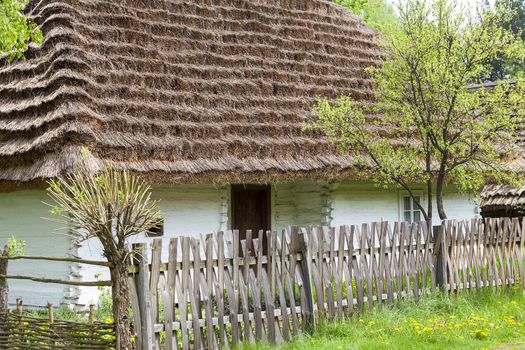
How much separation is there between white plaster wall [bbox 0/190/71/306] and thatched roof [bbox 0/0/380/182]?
881 millimetres

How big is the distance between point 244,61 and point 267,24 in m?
1.68

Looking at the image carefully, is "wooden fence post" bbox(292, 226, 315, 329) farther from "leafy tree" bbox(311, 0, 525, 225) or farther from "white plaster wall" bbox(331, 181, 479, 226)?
"white plaster wall" bbox(331, 181, 479, 226)

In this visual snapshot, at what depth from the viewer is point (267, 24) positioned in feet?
51.3

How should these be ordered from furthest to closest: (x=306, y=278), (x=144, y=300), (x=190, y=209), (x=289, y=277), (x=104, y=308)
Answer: (x=190, y=209) → (x=104, y=308) → (x=306, y=278) → (x=289, y=277) → (x=144, y=300)

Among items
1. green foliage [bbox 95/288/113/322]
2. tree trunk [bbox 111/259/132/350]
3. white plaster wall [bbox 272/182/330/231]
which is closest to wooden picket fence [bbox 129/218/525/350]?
tree trunk [bbox 111/259/132/350]

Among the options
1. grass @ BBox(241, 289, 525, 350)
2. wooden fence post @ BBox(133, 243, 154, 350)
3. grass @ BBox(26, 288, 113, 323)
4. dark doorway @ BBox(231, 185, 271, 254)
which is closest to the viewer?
wooden fence post @ BBox(133, 243, 154, 350)

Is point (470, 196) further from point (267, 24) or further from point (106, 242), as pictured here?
point (106, 242)

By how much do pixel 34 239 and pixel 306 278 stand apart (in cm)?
510

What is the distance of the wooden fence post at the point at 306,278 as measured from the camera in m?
8.67

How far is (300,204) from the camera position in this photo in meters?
15.1

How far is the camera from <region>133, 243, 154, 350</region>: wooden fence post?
275 inches

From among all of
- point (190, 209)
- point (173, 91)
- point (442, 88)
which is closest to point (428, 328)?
point (442, 88)

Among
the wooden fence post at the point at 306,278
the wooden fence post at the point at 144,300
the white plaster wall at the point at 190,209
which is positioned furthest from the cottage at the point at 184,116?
the wooden fence post at the point at 144,300

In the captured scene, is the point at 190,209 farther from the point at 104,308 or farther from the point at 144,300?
the point at 144,300
